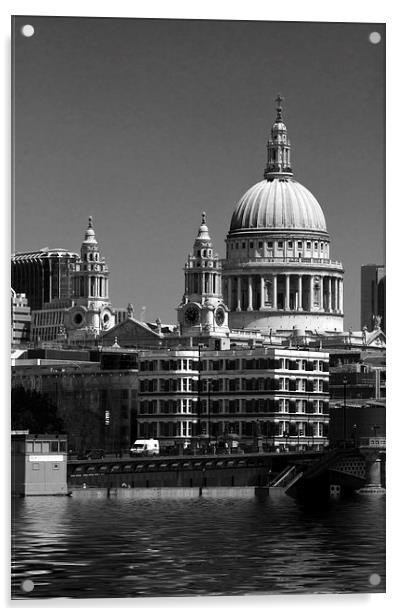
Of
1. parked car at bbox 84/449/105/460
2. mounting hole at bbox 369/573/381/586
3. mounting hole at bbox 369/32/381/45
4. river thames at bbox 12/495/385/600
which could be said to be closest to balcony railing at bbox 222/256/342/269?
parked car at bbox 84/449/105/460

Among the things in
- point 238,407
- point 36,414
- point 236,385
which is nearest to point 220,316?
point 236,385

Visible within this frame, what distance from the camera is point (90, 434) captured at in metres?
68.4

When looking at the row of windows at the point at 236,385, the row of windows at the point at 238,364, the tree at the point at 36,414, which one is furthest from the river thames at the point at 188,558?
the row of windows at the point at 238,364

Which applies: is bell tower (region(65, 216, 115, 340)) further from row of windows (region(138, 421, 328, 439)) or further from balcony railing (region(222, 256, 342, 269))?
row of windows (region(138, 421, 328, 439))

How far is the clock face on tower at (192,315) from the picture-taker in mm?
72756

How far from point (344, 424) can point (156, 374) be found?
9.71 m

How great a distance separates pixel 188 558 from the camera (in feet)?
82.2

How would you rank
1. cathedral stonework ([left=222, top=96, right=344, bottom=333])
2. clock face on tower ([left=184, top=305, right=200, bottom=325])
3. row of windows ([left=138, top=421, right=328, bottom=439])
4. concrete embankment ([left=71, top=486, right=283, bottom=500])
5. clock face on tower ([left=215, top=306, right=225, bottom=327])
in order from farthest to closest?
1. clock face on tower ([left=215, top=306, right=225, bottom=327])
2. cathedral stonework ([left=222, top=96, right=344, bottom=333])
3. clock face on tower ([left=184, top=305, right=200, bottom=325])
4. row of windows ([left=138, top=421, right=328, bottom=439])
5. concrete embankment ([left=71, top=486, right=283, bottom=500])

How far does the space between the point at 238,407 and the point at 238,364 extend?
2300mm

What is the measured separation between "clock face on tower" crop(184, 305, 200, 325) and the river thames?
136 feet

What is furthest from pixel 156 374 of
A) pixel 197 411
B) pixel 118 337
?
pixel 118 337

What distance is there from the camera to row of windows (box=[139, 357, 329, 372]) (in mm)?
75750

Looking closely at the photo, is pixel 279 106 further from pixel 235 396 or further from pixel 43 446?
pixel 235 396

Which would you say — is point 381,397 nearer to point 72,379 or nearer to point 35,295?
point 72,379
